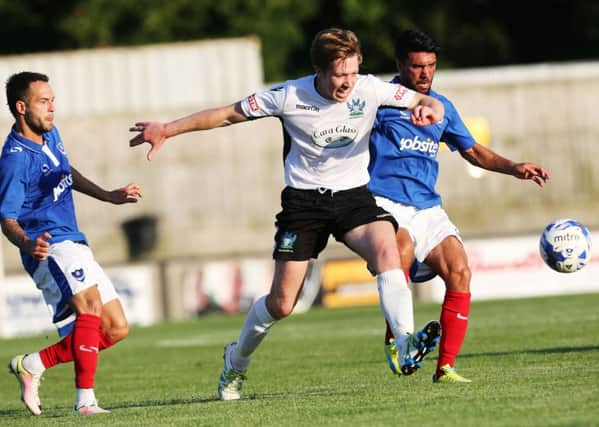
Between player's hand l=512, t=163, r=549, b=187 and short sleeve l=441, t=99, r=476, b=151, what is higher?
short sleeve l=441, t=99, r=476, b=151

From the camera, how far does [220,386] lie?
29.1ft

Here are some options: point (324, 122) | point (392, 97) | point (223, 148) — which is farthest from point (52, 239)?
point (223, 148)

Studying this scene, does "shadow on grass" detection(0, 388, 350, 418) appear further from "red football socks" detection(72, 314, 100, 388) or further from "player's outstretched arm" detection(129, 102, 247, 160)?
"player's outstretched arm" detection(129, 102, 247, 160)

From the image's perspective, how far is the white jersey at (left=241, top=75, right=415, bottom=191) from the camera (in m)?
8.27

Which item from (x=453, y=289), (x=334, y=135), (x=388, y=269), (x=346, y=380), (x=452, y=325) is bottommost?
(x=346, y=380)

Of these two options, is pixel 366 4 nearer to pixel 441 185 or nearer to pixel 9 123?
pixel 441 185

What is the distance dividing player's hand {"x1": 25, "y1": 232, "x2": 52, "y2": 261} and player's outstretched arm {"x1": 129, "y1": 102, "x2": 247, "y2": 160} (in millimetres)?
750

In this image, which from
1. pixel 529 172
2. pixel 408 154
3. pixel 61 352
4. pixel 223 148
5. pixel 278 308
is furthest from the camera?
pixel 223 148

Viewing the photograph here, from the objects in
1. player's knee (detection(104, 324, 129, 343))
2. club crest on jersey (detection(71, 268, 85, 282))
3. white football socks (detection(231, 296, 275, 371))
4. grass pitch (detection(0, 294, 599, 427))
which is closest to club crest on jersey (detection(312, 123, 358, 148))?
white football socks (detection(231, 296, 275, 371))

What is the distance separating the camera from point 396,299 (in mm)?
8078

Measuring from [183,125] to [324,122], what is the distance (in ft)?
2.61

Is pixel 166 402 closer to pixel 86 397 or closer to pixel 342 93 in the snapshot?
pixel 86 397

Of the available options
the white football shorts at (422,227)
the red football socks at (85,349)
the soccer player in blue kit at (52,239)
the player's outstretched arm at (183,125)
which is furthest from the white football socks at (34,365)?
the white football shorts at (422,227)

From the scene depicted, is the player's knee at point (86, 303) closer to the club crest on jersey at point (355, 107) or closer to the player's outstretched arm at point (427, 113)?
the club crest on jersey at point (355, 107)
